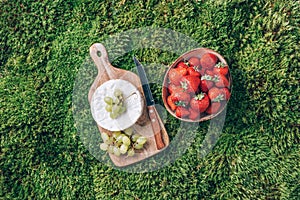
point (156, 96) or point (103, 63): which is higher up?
point (103, 63)

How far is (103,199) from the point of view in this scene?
2125 millimetres

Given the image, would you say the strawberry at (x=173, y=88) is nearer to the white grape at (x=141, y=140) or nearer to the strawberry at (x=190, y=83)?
the strawberry at (x=190, y=83)

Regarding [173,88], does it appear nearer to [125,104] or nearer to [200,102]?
[200,102]

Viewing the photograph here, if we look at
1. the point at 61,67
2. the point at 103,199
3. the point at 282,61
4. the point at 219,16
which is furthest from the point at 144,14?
the point at 103,199

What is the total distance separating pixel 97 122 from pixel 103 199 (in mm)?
434

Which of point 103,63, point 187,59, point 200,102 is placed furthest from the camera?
point 103,63

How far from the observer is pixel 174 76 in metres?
1.89

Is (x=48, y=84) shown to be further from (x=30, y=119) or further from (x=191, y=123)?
(x=191, y=123)

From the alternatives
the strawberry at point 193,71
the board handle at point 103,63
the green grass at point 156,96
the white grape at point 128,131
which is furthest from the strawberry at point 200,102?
the board handle at point 103,63

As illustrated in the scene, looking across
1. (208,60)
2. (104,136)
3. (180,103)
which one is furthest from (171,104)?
(104,136)

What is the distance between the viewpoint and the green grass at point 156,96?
2.03m

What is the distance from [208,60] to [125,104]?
0.46 m

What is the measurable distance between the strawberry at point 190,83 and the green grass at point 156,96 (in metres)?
0.26

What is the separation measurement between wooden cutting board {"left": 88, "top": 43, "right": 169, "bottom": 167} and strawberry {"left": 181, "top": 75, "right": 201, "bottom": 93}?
27 centimetres
